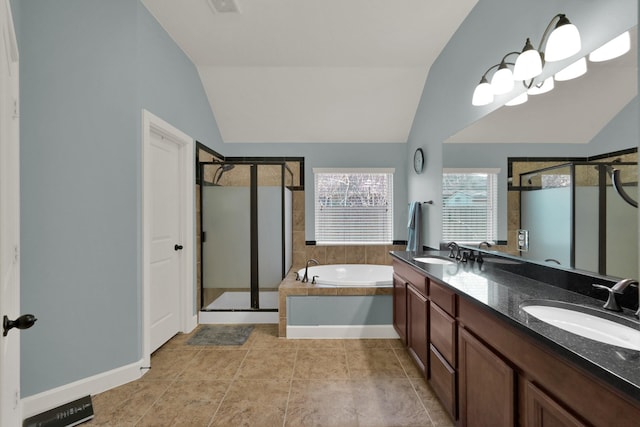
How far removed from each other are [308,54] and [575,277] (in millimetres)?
2777

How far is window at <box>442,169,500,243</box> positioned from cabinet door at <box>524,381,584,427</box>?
1.27m

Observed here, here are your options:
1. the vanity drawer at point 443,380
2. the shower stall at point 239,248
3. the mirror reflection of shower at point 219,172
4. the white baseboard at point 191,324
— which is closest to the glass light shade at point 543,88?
the vanity drawer at point 443,380

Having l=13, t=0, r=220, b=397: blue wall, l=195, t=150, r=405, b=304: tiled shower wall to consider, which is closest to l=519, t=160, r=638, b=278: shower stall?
l=195, t=150, r=405, b=304: tiled shower wall

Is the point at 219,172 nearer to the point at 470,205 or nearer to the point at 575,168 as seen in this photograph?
the point at 470,205

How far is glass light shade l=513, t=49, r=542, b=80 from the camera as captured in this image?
5.00ft

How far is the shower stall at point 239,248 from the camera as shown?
3113 millimetres

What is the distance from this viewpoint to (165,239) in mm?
2631

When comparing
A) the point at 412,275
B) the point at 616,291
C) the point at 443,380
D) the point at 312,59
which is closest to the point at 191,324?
the point at 412,275

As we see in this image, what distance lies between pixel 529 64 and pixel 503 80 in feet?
0.78

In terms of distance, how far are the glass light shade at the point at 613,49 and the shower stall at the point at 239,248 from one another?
2536 millimetres

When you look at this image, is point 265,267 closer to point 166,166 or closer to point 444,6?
point 166,166

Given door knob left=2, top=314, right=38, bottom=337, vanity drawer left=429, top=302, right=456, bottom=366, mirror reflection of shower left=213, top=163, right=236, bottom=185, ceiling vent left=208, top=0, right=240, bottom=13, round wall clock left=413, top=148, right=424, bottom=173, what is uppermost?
ceiling vent left=208, top=0, right=240, bottom=13

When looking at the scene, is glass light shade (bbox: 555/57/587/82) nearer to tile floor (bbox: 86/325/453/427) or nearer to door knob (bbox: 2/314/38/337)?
tile floor (bbox: 86/325/453/427)

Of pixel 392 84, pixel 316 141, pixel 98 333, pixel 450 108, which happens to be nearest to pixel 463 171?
pixel 450 108
